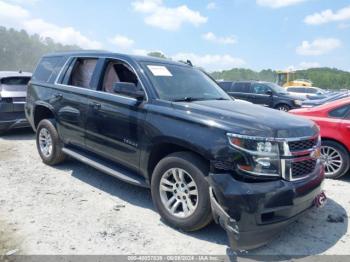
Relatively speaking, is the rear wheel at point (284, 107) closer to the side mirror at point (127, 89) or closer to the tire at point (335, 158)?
the tire at point (335, 158)

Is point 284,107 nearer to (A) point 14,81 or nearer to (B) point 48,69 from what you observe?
(A) point 14,81

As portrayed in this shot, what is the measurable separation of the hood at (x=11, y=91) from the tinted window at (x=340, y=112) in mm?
7090

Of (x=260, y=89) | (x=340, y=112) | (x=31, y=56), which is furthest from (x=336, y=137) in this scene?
(x=31, y=56)

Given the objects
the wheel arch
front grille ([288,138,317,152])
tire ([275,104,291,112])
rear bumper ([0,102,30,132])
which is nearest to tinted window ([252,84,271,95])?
tire ([275,104,291,112])

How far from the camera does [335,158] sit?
5945mm

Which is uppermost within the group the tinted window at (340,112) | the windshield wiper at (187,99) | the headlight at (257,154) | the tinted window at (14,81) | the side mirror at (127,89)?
the tinted window at (14,81)

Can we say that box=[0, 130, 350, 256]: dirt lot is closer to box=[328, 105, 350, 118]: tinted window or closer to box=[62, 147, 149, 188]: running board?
box=[62, 147, 149, 188]: running board

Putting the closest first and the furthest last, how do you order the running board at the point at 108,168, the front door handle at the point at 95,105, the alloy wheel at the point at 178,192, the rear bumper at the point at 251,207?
1. the rear bumper at the point at 251,207
2. the alloy wheel at the point at 178,192
3. the running board at the point at 108,168
4. the front door handle at the point at 95,105

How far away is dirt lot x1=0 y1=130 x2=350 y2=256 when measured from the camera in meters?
3.54

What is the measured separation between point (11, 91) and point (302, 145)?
7317 millimetres

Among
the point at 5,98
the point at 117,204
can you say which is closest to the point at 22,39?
the point at 5,98

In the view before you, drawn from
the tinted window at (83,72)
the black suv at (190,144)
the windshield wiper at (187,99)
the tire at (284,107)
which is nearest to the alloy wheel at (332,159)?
the black suv at (190,144)

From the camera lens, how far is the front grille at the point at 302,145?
3.47m

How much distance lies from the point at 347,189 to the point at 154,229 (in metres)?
3.38
